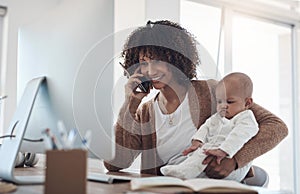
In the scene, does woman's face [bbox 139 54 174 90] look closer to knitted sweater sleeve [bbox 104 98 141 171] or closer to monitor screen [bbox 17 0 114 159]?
knitted sweater sleeve [bbox 104 98 141 171]

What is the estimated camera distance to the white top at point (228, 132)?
50.6 inches

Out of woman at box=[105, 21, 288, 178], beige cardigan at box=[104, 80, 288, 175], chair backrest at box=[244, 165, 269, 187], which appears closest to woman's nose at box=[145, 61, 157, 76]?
woman at box=[105, 21, 288, 178]

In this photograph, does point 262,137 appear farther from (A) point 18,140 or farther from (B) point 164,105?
(A) point 18,140

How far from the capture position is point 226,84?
4.58 feet

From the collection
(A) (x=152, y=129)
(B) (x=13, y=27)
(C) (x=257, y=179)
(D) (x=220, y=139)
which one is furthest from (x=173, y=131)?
(B) (x=13, y=27)

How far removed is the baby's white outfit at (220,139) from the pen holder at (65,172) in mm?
527

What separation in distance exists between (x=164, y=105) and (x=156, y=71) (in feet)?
0.39

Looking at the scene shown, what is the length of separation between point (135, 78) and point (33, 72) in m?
0.32

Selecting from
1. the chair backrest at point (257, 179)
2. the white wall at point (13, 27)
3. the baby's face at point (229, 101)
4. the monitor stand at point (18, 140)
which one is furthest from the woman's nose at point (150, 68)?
the white wall at point (13, 27)

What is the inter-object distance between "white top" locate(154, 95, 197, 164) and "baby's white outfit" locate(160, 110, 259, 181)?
0.15 feet

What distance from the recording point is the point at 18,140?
112 centimetres

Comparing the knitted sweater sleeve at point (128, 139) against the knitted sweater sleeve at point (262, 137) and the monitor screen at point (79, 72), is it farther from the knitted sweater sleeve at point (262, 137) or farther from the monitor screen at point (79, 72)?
the knitted sweater sleeve at point (262, 137)

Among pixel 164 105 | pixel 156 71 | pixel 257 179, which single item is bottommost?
pixel 257 179

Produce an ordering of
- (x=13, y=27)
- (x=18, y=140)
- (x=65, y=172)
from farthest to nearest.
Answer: (x=13, y=27), (x=18, y=140), (x=65, y=172)
